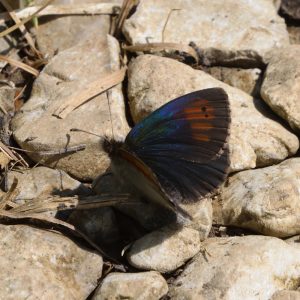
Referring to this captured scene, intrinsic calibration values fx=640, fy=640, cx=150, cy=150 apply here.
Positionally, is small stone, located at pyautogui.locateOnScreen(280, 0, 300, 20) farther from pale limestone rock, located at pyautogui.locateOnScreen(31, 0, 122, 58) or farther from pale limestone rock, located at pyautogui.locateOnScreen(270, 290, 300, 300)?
pale limestone rock, located at pyautogui.locateOnScreen(270, 290, 300, 300)

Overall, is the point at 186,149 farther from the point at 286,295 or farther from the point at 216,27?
the point at 216,27

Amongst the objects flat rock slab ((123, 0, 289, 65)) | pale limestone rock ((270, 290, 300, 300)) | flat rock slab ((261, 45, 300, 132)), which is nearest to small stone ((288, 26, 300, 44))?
flat rock slab ((123, 0, 289, 65))

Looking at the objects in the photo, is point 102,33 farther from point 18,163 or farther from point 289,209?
point 289,209

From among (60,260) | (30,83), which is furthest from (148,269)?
(30,83)

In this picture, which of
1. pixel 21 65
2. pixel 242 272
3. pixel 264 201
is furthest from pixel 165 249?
pixel 21 65

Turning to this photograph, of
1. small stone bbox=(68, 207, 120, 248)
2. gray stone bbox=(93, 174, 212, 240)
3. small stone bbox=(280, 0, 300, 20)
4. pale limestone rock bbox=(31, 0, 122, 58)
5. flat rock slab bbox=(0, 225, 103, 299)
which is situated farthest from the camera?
small stone bbox=(280, 0, 300, 20)
